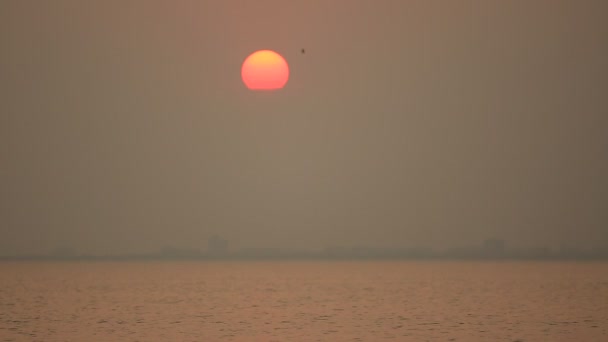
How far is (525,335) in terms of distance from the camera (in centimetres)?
1009

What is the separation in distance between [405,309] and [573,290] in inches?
→ 274

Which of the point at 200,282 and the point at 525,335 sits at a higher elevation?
the point at 200,282

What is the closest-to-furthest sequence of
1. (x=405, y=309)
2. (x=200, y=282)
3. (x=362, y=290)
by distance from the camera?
(x=405, y=309) → (x=362, y=290) → (x=200, y=282)

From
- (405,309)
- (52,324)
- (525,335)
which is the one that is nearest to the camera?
(525,335)

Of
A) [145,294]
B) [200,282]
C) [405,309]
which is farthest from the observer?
[200,282]

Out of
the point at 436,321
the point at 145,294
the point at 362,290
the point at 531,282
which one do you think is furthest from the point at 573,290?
the point at 145,294

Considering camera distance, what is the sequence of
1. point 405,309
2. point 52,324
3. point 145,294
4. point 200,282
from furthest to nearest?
point 200,282
point 145,294
point 405,309
point 52,324

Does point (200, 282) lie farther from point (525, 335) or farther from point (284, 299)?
point (525, 335)

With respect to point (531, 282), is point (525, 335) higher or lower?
lower

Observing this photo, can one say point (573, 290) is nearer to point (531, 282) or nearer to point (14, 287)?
point (531, 282)

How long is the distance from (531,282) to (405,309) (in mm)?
10203

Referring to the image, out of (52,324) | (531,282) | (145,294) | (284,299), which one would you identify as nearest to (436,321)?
(284,299)

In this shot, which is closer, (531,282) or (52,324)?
(52,324)

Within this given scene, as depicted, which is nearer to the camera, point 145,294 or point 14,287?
point 145,294
